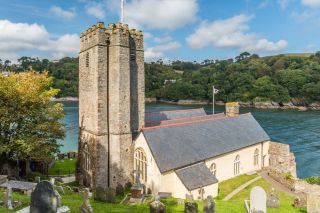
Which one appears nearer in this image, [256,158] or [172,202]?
[172,202]

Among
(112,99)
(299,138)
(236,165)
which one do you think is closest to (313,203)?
(236,165)

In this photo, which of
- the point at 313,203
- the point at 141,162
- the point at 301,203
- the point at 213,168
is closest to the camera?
the point at 313,203

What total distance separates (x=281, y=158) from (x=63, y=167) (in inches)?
1105

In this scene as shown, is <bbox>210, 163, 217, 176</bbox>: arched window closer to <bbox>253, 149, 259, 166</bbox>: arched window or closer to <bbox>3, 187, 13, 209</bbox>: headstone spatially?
<bbox>253, 149, 259, 166</bbox>: arched window

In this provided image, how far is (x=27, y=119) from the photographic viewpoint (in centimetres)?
2798

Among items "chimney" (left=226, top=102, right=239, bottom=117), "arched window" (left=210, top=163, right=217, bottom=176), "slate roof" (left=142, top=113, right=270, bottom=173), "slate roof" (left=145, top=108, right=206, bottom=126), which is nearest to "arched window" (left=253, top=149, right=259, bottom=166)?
"slate roof" (left=142, top=113, right=270, bottom=173)

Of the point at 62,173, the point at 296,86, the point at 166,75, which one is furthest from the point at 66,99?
the point at 62,173

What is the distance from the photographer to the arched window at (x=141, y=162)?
88.9ft

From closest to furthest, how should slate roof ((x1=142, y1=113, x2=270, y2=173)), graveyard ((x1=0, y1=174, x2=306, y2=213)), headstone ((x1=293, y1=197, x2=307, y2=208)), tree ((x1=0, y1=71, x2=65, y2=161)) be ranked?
graveyard ((x1=0, y1=174, x2=306, y2=213)), headstone ((x1=293, y1=197, x2=307, y2=208)), tree ((x1=0, y1=71, x2=65, y2=161)), slate roof ((x1=142, y1=113, x2=270, y2=173))

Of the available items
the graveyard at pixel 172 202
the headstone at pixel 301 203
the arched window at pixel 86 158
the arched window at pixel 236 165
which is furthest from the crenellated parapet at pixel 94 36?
the headstone at pixel 301 203

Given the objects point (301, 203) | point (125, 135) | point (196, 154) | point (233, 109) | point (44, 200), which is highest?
point (233, 109)

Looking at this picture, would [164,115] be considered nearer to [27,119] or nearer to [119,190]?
[119,190]

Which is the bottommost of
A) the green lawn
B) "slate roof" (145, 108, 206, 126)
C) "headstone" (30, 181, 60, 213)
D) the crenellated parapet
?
the green lawn

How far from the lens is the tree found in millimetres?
26188
